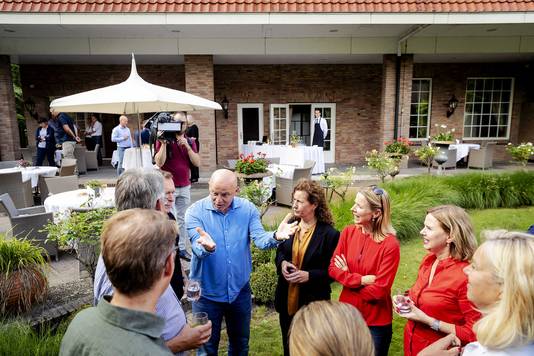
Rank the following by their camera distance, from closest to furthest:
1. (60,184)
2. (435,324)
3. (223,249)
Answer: (435,324), (223,249), (60,184)

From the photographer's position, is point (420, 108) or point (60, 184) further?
point (420, 108)

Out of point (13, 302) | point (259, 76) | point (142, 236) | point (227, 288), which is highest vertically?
point (259, 76)

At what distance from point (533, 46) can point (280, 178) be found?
31.5 ft

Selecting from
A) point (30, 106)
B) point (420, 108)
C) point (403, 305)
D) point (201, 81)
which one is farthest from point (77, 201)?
point (420, 108)

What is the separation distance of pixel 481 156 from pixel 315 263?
11427 millimetres

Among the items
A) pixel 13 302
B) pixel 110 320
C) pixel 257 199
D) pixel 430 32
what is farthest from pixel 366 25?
pixel 110 320

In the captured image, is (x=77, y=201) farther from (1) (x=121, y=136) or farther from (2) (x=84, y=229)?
(1) (x=121, y=136)

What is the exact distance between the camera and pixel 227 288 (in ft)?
8.84

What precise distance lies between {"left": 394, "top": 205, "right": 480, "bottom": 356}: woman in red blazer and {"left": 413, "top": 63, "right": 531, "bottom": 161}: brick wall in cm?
1335

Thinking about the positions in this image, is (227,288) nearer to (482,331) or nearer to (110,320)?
(110,320)

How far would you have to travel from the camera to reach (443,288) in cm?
217

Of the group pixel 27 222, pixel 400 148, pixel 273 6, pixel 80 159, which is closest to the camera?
pixel 27 222

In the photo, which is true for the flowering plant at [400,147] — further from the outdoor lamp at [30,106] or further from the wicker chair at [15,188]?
the outdoor lamp at [30,106]

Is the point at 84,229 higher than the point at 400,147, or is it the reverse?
the point at 400,147
